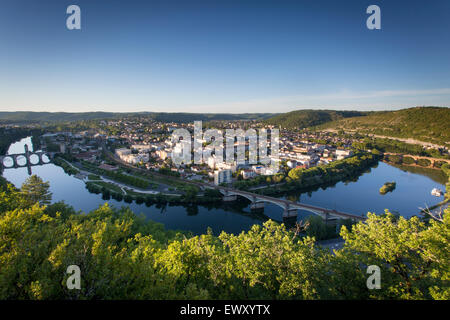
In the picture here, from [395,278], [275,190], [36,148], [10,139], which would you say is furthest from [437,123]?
[10,139]

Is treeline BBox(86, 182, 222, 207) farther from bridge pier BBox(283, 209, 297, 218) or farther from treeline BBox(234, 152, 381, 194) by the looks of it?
bridge pier BBox(283, 209, 297, 218)

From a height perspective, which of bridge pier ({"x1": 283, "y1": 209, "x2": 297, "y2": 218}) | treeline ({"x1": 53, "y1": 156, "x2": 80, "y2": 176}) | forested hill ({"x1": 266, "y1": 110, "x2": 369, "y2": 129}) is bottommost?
bridge pier ({"x1": 283, "y1": 209, "x2": 297, "y2": 218})

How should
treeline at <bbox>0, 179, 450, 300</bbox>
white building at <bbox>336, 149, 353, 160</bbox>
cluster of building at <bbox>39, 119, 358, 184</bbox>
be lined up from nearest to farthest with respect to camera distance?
treeline at <bbox>0, 179, 450, 300</bbox> → cluster of building at <bbox>39, 119, 358, 184</bbox> → white building at <bbox>336, 149, 353, 160</bbox>

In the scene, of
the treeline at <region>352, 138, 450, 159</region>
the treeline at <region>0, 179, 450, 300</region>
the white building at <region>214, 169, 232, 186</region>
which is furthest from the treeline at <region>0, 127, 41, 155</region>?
the treeline at <region>352, 138, 450, 159</region>

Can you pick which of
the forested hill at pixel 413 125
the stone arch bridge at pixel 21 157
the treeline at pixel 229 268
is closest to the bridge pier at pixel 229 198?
the treeline at pixel 229 268

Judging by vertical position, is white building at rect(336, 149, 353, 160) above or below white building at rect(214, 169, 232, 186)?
above
